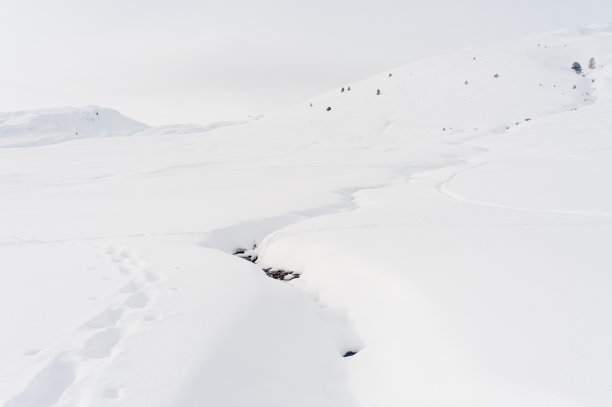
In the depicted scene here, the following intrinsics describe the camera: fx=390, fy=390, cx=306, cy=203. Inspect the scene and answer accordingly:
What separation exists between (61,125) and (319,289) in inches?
2505

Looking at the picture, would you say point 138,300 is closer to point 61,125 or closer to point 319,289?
point 319,289

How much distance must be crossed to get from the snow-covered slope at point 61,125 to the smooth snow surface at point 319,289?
43.1 meters

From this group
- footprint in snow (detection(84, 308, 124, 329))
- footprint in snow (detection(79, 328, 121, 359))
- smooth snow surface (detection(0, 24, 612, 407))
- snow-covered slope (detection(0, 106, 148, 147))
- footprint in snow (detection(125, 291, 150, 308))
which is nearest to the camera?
smooth snow surface (detection(0, 24, 612, 407))

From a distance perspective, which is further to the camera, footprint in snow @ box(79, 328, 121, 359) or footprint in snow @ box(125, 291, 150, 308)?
footprint in snow @ box(125, 291, 150, 308)

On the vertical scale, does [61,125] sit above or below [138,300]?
above

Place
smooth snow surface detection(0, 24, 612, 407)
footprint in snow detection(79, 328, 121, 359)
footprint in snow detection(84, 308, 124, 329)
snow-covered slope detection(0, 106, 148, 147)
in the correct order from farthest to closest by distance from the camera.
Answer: snow-covered slope detection(0, 106, 148, 147), footprint in snow detection(84, 308, 124, 329), footprint in snow detection(79, 328, 121, 359), smooth snow surface detection(0, 24, 612, 407)

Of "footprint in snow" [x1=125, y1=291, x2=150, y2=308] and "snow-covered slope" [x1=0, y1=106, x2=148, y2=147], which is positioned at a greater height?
"snow-covered slope" [x1=0, y1=106, x2=148, y2=147]

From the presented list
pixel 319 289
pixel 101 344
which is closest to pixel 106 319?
pixel 101 344

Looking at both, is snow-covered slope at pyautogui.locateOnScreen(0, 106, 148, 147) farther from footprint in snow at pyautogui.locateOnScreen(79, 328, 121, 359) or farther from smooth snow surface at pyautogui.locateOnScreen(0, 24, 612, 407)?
footprint in snow at pyautogui.locateOnScreen(79, 328, 121, 359)

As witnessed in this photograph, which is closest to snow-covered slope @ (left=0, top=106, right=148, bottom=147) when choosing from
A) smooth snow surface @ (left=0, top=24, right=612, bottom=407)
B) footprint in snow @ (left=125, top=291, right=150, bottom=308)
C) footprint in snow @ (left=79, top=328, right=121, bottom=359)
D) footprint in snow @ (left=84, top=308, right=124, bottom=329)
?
smooth snow surface @ (left=0, top=24, right=612, bottom=407)

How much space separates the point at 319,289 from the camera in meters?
5.11

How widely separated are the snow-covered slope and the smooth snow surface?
4305 cm

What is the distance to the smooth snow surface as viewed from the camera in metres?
2.80

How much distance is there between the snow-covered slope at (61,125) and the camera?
48.5 meters
